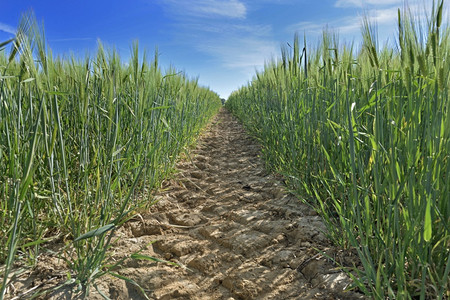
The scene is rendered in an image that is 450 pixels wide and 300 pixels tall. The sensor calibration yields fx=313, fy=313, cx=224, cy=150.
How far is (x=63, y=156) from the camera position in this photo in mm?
1070

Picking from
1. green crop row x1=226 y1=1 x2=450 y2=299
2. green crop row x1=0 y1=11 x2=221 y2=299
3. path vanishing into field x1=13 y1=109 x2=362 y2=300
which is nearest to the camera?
green crop row x1=226 y1=1 x2=450 y2=299

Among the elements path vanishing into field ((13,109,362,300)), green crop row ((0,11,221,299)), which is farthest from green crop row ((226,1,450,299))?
green crop row ((0,11,221,299))

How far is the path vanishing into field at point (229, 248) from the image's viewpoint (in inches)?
46.9

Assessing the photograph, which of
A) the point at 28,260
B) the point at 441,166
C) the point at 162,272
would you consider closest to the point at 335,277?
the point at 441,166

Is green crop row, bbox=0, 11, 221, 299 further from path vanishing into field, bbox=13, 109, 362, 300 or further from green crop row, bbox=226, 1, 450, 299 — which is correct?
green crop row, bbox=226, 1, 450, 299

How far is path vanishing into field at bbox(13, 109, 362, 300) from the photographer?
1191 millimetres

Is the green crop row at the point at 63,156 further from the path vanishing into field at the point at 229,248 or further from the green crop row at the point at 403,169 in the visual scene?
the green crop row at the point at 403,169

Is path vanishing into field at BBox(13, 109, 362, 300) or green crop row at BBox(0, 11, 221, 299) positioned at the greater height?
green crop row at BBox(0, 11, 221, 299)

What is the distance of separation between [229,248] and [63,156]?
854 millimetres

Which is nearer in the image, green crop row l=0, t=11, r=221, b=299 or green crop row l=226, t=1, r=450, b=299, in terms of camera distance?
green crop row l=226, t=1, r=450, b=299

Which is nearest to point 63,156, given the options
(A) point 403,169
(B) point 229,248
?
(B) point 229,248

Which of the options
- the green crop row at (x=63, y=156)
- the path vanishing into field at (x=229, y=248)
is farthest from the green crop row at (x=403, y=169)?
the green crop row at (x=63, y=156)

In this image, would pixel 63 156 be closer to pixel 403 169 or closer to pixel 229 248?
pixel 229 248

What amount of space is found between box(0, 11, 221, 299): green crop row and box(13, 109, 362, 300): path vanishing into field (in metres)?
0.17
